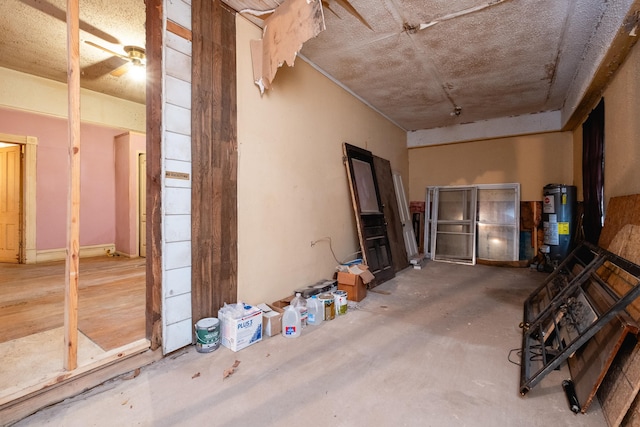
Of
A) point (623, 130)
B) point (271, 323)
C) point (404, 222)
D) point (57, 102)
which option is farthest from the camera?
point (404, 222)

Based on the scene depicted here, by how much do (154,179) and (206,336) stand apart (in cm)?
113

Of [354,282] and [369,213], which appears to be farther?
[369,213]

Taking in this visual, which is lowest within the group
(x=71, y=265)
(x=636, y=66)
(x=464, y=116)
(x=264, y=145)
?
(x=71, y=265)

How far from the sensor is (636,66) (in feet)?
7.62

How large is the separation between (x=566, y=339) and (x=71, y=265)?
320 cm

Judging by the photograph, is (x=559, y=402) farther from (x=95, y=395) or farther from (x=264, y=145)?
(x=264, y=145)

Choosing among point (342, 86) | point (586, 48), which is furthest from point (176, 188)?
point (586, 48)

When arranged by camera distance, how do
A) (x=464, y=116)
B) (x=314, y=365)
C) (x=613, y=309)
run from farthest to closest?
1. (x=464, y=116)
2. (x=314, y=365)
3. (x=613, y=309)

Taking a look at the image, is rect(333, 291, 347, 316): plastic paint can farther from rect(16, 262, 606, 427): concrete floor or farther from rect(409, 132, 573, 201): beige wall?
rect(409, 132, 573, 201): beige wall

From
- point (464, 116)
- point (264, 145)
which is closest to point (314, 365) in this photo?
point (264, 145)

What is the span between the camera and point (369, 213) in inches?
155

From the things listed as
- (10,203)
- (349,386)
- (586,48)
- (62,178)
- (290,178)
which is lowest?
(349,386)

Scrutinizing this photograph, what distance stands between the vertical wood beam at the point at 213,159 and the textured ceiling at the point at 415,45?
339 mm

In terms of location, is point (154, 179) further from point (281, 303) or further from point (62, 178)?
point (62, 178)
